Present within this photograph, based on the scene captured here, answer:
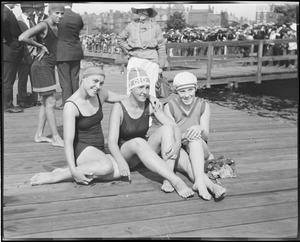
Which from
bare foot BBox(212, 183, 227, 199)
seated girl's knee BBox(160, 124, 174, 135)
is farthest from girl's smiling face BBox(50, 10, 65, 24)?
bare foot BBox(212, 183, 227, 199)

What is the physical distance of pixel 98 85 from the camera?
3.50 meters

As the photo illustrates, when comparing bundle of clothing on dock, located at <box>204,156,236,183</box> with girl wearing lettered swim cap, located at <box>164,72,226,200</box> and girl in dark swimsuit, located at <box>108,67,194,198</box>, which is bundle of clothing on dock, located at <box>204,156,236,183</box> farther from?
girl in dark swimsuit, located at <box>108,67,194,198</box>

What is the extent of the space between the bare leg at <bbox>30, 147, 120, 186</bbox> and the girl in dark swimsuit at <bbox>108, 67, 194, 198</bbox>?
3.9 inches

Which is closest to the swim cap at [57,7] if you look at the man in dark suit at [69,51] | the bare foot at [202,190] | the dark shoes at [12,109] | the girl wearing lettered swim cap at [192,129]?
the man in dark suit at [69,51]

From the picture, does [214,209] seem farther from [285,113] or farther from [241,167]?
[285,113]

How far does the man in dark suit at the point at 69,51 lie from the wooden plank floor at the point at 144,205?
1165mm

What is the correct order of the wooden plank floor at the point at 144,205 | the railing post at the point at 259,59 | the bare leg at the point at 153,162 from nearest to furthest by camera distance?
the wooden plank floor at the point at 144,205
the bare leg at the point at 153,162
the railing post at the point at 259,59

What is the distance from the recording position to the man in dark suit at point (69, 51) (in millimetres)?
4984

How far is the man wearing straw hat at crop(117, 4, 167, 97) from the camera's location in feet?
17.2

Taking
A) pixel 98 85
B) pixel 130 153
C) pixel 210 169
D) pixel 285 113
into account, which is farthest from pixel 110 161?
pixel 285 113

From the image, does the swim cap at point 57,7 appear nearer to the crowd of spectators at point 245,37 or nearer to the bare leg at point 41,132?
the bare leg at point 41,132

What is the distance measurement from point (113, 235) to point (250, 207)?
96cm

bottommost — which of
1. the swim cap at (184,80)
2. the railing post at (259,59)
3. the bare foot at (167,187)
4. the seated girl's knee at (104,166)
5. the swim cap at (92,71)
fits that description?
the railing post at (259,59)

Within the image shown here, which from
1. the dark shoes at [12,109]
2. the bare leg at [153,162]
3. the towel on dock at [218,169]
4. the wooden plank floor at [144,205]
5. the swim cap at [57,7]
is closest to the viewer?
the wooden plank floor at [144,205]
